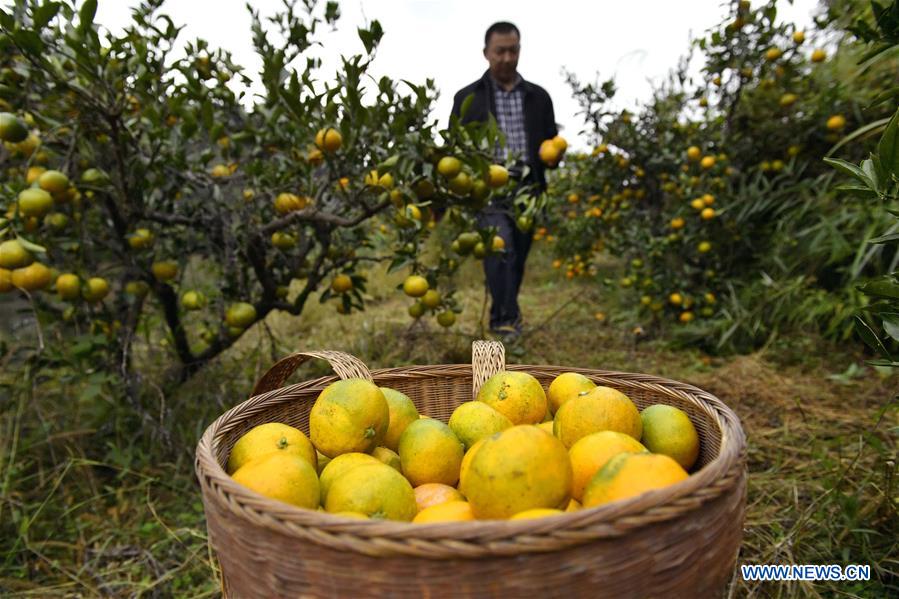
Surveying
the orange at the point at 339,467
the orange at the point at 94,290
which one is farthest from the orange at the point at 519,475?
the orange at the point at 94,290

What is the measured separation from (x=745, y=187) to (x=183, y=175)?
134 inches

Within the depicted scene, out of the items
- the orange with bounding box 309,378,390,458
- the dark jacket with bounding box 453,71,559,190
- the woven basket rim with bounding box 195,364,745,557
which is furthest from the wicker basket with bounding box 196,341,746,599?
the dark jacket with bounding box 453,71,559,190

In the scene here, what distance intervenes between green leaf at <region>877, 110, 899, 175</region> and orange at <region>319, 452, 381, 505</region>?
96cm

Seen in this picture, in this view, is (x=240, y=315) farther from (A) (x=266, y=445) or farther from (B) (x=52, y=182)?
(A) (x=266, y=445)

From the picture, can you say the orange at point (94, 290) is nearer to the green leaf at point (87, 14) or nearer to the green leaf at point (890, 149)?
the green leaf at point (87, 14)

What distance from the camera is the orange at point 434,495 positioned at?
0.99 metres

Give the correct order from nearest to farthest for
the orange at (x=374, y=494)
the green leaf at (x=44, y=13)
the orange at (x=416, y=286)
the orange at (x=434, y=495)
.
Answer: the orange at (x=374, y=494), the orange at (x=434, y=495), the green leaf at (x=44, y=13), the orange at (x=416, y=286)

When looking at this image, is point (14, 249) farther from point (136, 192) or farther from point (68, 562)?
point (68, 562)

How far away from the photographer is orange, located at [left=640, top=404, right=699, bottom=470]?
1.05m

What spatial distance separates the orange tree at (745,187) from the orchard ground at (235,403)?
0.33 m

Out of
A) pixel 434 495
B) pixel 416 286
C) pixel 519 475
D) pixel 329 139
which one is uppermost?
pixel 329 139

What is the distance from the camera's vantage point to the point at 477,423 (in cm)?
113

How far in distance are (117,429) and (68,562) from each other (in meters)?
0.51

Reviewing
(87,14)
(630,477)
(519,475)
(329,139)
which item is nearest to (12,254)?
(87,14)
